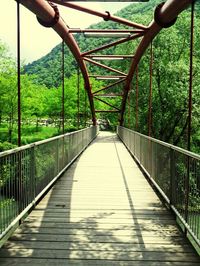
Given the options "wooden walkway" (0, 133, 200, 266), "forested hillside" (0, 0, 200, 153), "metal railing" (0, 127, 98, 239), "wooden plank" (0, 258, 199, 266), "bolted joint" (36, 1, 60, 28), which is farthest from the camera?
"forested hillside" (0, 0, 200, 153)

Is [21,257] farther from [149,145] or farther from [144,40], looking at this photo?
[144,40]

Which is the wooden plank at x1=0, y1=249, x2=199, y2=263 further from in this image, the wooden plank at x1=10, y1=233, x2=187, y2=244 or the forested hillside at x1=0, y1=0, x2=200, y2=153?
the forested hillside at x1=0, y1=0, x2=200, y2=153

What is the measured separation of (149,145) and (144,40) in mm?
4592

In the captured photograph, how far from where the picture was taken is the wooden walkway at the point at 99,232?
3193 mm

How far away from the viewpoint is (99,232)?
392 centimetres

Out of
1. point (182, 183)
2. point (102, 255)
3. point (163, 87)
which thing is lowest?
point (102, 255)

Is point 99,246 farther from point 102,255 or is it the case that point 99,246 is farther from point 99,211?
point 99,211

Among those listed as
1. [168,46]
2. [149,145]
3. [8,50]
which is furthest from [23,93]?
[149,145]

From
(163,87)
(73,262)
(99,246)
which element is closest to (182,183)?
(99,246)

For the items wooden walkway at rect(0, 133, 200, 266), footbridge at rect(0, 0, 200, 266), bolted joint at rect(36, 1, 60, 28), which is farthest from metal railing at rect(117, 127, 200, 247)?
bolted joint at rect(36, 1, 60, 28)

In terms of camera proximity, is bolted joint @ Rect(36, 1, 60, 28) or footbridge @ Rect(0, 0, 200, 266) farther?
bolted joint @ Rect(36, 1, 60, 28)

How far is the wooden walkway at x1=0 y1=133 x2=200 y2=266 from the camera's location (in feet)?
10.5

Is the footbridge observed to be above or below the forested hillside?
below

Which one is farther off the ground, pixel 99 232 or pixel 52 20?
pixel 52 20
